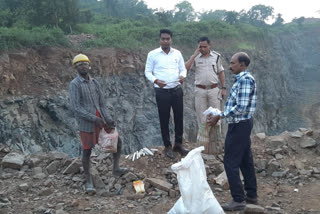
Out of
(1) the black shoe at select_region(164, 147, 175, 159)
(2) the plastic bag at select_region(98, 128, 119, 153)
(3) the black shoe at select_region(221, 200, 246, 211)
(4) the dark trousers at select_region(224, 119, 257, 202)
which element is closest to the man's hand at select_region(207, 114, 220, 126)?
(4) the dark trousers at select_region(224, 119, 257, 202)

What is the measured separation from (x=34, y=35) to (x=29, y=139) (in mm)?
4206

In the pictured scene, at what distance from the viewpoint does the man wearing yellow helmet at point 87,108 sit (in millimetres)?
3883

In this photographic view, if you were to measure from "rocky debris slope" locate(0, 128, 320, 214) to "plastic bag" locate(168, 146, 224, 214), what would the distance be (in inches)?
21.9

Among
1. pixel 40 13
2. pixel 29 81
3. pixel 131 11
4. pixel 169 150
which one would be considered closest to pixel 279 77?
pixel 131 11

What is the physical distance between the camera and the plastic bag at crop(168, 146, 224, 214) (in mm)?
3008

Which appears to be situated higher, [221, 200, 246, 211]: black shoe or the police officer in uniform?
the police officer in uniform

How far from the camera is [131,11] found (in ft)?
109

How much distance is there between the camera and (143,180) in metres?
4.40

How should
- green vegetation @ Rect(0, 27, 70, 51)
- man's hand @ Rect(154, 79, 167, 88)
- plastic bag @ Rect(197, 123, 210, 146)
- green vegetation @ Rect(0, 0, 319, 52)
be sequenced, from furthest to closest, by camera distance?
1. green vegetation @ Rect(0, 0, 319, 52)
2. green vegetation @ Rect(0, 27, 70, 51)
3. man's hand @ Rect(154, 79, 167, 88)
4. plastic bag @ Rect(197, 123, 210, 146)

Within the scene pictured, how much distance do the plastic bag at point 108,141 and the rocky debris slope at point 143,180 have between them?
59 centimetres

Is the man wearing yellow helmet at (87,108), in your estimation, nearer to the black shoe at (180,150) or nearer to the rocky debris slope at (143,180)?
the rocky debris slope at (143,180)

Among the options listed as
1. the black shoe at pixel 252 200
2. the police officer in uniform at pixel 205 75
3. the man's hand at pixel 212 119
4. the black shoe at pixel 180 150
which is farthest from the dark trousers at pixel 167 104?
the black shoe at pixel 252 200

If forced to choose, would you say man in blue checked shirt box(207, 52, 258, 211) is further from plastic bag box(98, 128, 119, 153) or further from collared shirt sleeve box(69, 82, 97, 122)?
collared shirt sleeve box(69, 82, 97, 122)

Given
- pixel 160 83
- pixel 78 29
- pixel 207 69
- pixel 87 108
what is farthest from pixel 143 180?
pixel 78 29
